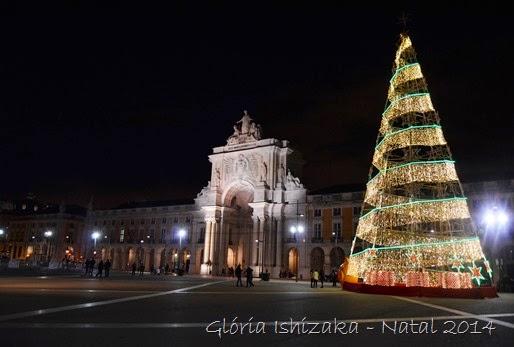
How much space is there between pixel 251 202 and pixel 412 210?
134 ft

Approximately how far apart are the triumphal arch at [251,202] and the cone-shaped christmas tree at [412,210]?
31209mm

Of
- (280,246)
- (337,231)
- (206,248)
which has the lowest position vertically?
(206,248)

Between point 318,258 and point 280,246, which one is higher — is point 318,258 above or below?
below

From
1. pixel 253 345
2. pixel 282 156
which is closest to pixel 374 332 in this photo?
pixel 253 345

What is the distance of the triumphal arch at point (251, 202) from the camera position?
205 ft

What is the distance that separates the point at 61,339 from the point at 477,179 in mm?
55256

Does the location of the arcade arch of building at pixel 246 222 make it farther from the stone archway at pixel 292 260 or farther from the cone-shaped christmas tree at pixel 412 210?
the cone-shaped christmas tree at pixel 412 210

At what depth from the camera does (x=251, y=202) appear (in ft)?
213

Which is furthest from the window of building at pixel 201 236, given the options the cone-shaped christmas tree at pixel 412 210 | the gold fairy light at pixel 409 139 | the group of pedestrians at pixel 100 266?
the gold fairy light at pixel 409 139

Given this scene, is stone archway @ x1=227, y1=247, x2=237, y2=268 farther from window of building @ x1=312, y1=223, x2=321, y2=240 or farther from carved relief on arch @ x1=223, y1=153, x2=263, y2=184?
window of building @ x1=312, y1=223, x2=321, y2=240

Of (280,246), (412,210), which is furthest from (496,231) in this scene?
(280,246)

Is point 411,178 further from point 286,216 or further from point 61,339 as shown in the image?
point 286,216

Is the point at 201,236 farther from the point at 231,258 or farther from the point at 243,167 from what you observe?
the point at 243,167

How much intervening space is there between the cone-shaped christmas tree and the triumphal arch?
102 ft
